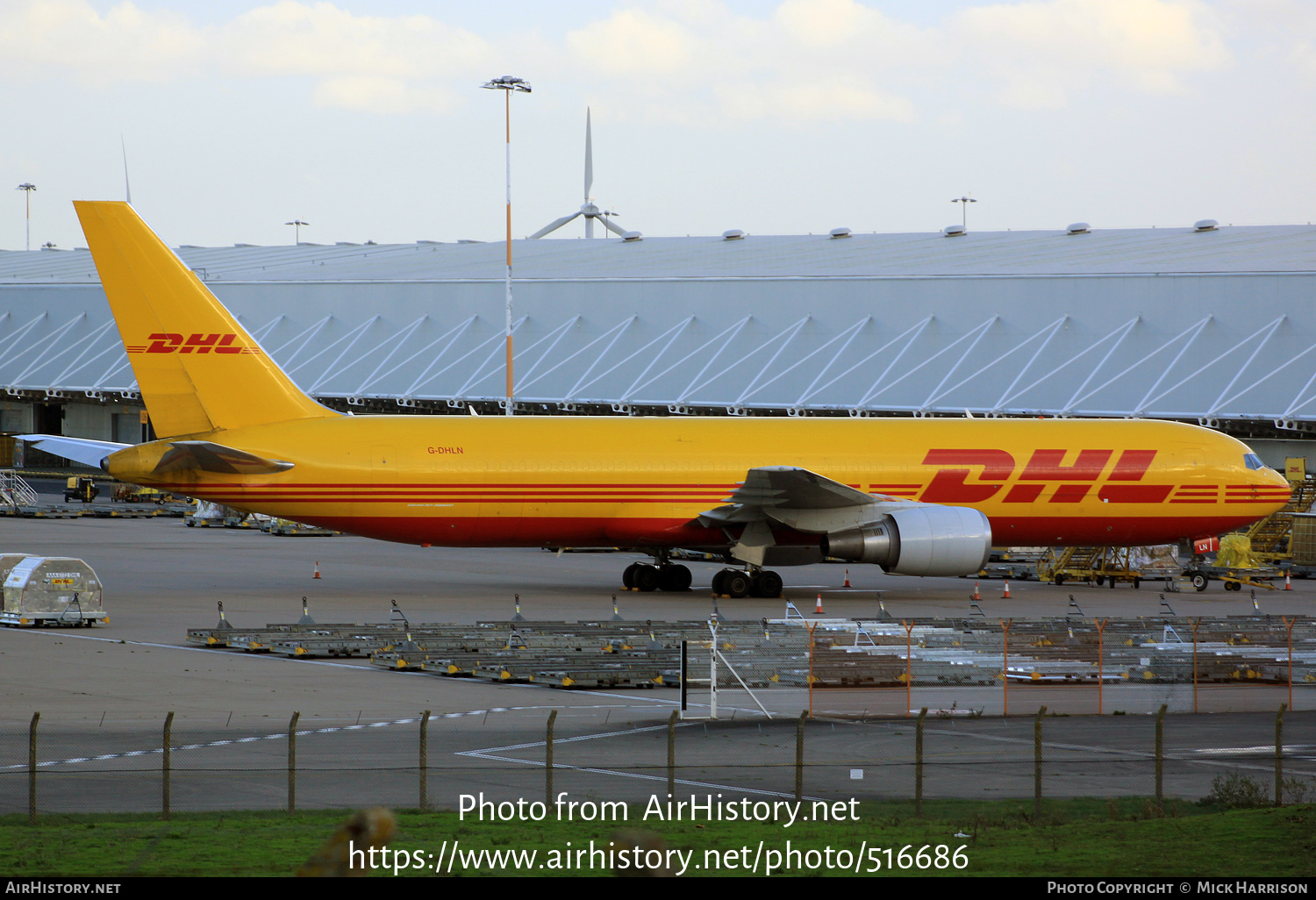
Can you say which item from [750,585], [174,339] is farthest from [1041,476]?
[174,339]

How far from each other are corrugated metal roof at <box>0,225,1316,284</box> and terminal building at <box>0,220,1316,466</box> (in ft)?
0.71

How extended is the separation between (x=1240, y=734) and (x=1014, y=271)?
143 ft

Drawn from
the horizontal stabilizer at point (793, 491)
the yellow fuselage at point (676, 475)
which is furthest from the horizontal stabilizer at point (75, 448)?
the horizontal stabilizer at point (793, 491)

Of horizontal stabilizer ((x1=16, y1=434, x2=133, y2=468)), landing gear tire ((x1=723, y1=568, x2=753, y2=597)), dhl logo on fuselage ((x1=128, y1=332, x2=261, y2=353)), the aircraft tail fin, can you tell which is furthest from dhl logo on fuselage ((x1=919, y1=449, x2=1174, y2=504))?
horizontal stabilizer ((x1=16, y1=434, x2=133, y2=468))

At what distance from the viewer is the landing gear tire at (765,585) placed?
32219 mm

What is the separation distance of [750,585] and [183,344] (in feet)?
45.1

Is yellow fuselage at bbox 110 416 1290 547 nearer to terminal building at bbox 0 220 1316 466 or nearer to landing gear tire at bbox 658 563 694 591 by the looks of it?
landing gear tire at bbox 658 563 694 591

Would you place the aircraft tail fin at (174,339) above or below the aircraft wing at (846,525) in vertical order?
above

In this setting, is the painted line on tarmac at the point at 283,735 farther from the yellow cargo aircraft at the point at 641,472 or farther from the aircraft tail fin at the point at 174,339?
the aircraft tail fin at the point at 174,339

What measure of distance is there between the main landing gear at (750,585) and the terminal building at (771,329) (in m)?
23.8

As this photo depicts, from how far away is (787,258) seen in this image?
224 feet

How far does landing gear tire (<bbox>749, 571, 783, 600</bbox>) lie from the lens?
32.2 metres

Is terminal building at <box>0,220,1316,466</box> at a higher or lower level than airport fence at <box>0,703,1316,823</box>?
higher

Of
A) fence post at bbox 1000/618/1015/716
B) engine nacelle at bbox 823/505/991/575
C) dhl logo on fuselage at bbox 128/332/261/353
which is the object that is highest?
dhl logo on fuselage at bbox 128/332/261/353
